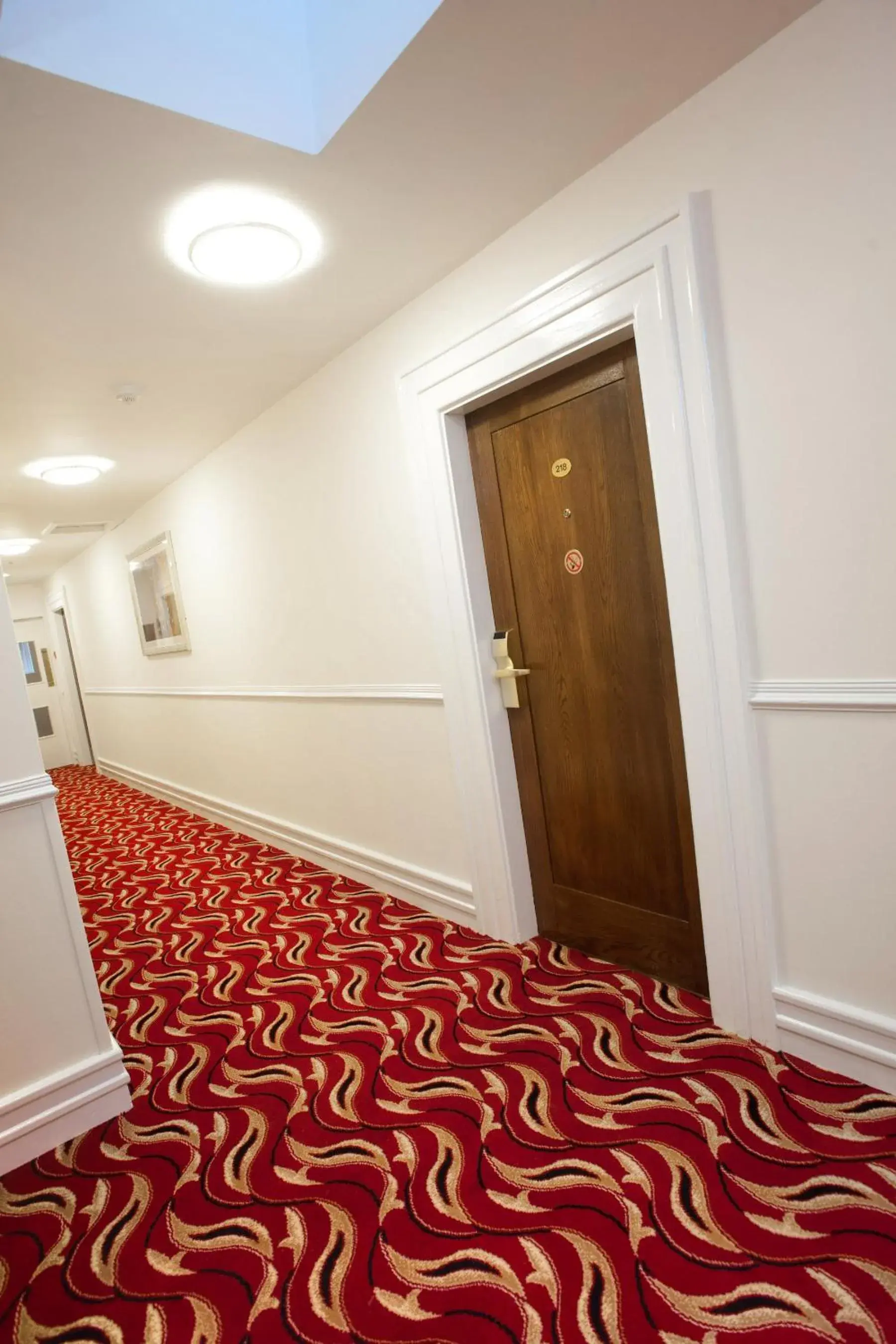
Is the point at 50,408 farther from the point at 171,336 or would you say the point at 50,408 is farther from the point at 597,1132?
the point at 597,1132

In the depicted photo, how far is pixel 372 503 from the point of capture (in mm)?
3188

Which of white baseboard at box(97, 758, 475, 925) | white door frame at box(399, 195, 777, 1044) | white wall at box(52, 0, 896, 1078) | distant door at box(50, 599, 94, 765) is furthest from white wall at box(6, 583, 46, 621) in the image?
white door frame at box(399, 195, 777, 1044)

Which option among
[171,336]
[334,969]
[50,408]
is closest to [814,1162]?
[334,969]

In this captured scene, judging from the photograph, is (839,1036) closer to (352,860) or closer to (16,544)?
(352,860)

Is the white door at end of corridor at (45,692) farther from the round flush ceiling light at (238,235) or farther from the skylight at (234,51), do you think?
the skylight at (234,51)

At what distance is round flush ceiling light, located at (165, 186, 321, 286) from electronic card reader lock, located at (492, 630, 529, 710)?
1.42 meters

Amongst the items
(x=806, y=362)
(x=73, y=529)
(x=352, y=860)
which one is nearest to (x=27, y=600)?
(x=73, y=529)

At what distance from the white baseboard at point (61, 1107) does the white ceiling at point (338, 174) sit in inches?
94.2

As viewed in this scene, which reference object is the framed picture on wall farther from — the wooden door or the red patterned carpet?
the wooden door

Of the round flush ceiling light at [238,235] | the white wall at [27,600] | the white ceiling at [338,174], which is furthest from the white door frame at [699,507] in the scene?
the white wall at [27,600]

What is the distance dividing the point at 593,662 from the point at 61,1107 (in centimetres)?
212

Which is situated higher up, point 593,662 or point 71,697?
point 593,662

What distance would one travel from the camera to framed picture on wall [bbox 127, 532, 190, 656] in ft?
17.5

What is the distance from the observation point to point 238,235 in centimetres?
Answer: 215
